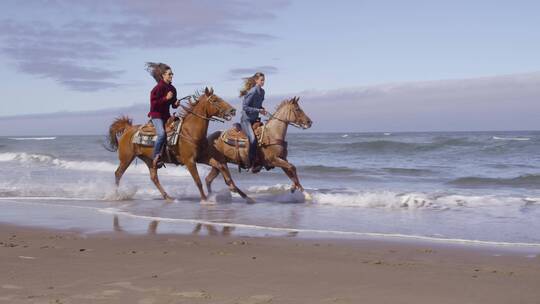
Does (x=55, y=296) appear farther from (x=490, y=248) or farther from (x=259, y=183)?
(x=259, y=183)

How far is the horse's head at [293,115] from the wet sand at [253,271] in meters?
4.88

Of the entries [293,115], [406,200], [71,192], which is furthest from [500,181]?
[71,192]

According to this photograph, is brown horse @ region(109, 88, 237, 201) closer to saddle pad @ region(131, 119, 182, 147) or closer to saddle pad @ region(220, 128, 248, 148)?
saddle pad @ region(131, 119, 182, 147)

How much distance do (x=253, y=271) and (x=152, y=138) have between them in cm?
756

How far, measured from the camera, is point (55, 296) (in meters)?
4.82

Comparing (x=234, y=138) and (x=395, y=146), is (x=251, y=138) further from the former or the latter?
(x=395, y=146)

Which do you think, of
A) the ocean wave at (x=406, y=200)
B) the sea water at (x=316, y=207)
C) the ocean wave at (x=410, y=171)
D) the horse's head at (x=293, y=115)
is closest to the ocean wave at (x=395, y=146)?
the ocean wave at (x=410, y=171)

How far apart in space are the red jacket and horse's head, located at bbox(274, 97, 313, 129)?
2.15 metres

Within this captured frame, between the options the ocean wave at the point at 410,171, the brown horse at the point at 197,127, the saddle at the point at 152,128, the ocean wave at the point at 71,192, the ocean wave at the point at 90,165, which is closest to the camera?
the brown horse at the point at 197,127

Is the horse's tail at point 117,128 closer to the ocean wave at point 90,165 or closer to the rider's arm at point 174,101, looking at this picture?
the rider's arm at point 174,101

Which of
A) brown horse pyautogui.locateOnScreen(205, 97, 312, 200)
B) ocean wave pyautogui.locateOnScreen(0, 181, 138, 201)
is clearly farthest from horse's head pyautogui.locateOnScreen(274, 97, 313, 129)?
ocean wave pyautogui.locateOnScreen(0, 181, 138, 201)

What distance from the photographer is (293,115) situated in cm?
1259

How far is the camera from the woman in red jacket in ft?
40.7

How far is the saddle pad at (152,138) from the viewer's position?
12.5m
